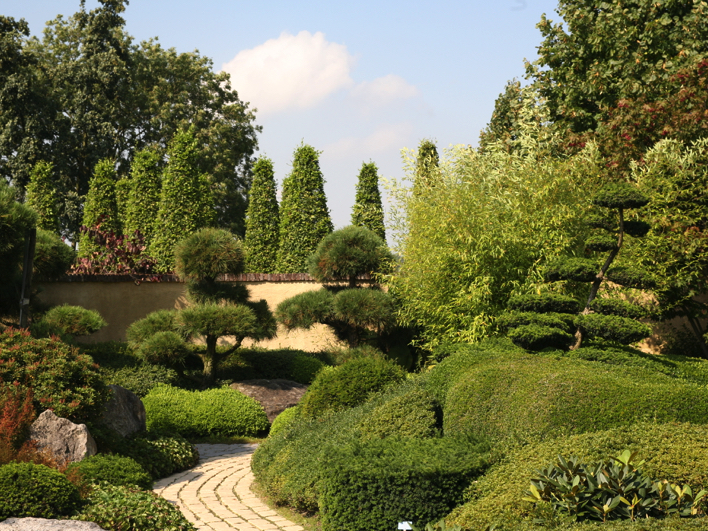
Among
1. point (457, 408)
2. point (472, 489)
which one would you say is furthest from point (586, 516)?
point (457, 408)

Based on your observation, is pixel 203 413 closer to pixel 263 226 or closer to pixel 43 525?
pixel 43 525

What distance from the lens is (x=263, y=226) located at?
1944 centimetres

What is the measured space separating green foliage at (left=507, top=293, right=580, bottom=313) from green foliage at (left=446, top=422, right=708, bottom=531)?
3994mm

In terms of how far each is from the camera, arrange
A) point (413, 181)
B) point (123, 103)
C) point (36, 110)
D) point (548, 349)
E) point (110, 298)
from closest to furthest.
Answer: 1. point (548, 349)
2. point (413, 181)
3. point (110, 298)
4. point (36, 110)
5. point (123, 103)

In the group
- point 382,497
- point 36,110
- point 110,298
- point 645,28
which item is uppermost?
point 36,110

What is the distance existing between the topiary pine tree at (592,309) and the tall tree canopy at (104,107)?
18.7 meters

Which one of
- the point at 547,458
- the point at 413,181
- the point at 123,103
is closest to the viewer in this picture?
the point at 547,458

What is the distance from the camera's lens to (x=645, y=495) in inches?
171

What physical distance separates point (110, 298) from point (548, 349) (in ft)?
36.5

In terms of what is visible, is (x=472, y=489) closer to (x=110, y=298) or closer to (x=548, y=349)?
(x=548, y=349)

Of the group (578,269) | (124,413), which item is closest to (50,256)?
(124,413)

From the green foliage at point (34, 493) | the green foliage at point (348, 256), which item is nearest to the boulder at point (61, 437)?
the green foliage at point (34, 493)

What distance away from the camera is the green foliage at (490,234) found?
1204 cm

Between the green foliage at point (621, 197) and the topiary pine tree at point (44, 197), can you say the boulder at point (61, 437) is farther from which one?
the topiary pine tree at point (44, 197)
